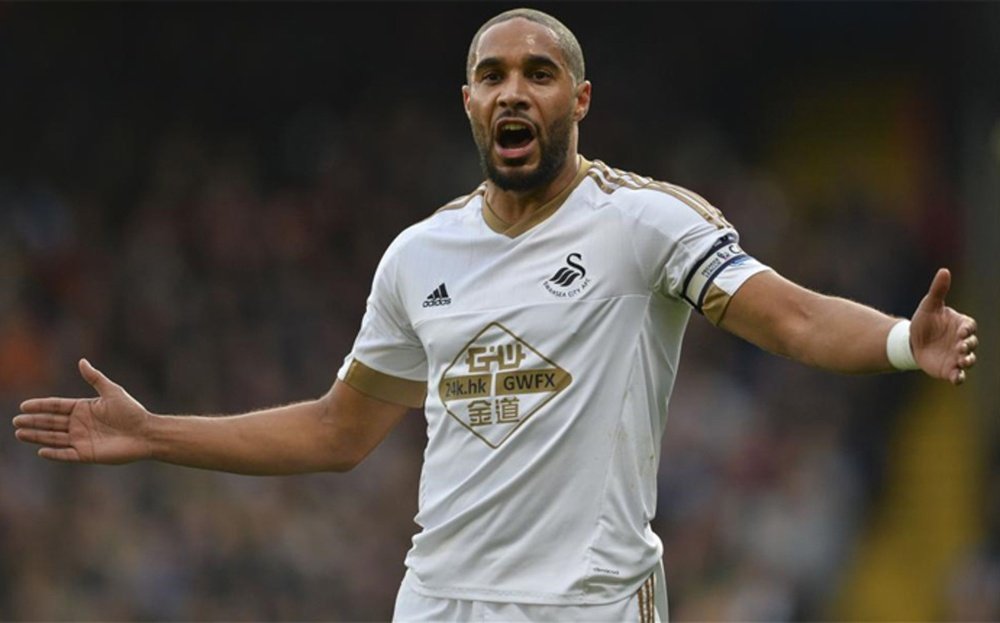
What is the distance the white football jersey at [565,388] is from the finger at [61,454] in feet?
3.52

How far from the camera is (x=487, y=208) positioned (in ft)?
17.5

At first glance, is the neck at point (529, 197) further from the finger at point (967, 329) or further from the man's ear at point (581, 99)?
the finger at point (967, 329)

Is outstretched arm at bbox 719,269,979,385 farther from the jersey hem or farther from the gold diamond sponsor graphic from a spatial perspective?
the jersey hem

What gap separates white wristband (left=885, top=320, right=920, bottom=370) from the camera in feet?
14.1

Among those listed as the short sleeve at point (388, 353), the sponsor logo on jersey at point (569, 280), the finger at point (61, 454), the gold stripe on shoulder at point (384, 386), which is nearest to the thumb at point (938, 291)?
the sponsor logo on jersey at point (569, 280)

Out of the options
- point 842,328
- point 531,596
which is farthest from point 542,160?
point 531,596

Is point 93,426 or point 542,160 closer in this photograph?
point 542,160

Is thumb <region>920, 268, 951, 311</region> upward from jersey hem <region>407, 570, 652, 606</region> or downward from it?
upward

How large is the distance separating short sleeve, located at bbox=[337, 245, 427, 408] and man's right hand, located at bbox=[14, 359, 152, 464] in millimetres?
655

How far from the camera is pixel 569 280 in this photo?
16.5 feet

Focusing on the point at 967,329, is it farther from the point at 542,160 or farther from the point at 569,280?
the point at 542,160

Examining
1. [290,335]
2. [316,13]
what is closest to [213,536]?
[290,335]

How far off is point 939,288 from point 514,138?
4.92ft

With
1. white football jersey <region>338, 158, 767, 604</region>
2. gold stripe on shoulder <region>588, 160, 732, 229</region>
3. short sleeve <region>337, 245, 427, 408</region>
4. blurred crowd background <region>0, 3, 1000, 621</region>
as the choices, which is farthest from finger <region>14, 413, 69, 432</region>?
blurred crowd background <region>0, 3, 1000, 621</region>
